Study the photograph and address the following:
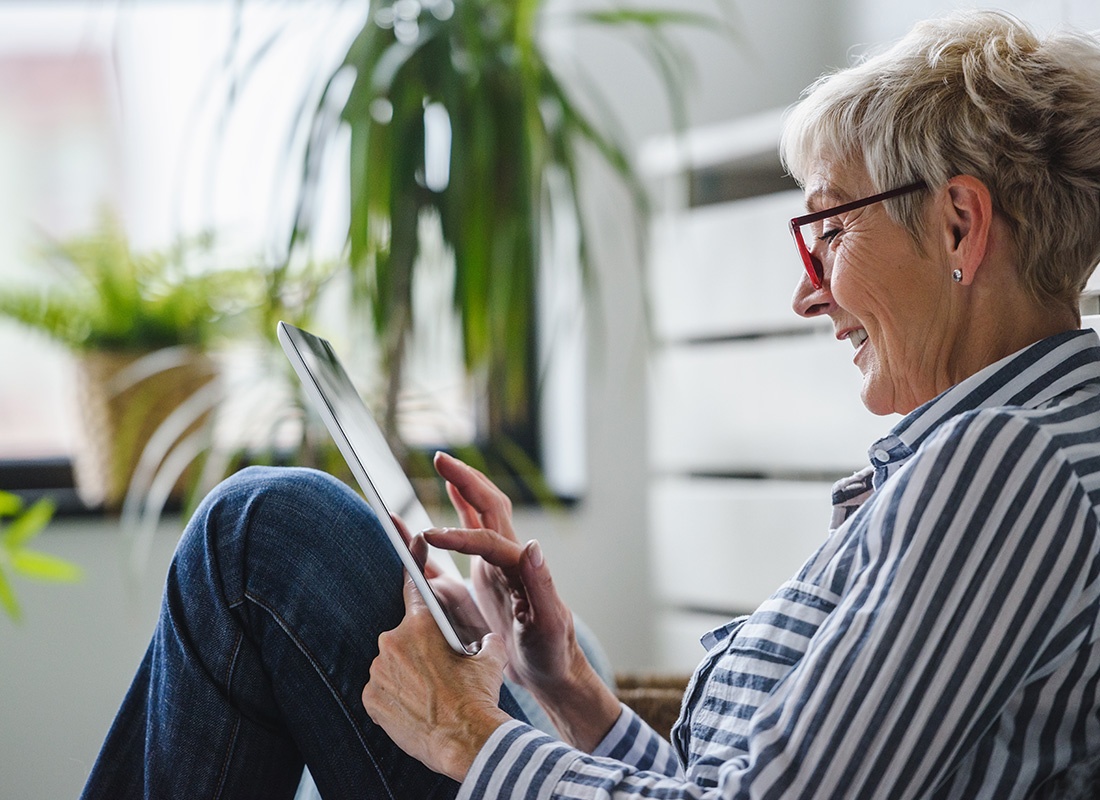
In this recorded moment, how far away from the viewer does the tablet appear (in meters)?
0.90

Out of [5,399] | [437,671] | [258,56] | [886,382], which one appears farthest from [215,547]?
[5,399]

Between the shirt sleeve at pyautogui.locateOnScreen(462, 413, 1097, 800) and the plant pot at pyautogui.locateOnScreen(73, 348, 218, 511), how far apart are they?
164 centimetres

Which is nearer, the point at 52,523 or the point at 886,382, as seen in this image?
the point at 886,382

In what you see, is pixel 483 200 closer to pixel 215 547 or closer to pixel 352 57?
pixel 352 57

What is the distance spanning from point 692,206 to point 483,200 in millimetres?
589

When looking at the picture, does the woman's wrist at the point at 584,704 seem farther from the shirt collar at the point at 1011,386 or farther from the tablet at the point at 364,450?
the shirt collar at the point at 1011,386

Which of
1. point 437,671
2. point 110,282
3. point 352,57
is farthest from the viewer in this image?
point 110,282

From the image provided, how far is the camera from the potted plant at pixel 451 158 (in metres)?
1.87

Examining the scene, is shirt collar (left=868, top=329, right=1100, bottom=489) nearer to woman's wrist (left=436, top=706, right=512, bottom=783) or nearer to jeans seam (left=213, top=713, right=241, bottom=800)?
woman's wrist (left=436, top=706, right=512, bottom=783)

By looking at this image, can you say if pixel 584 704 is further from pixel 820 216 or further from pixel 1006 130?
pixel 1006 130

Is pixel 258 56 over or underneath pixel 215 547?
over

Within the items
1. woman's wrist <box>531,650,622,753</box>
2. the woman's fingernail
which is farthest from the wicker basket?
the woman's fingernail

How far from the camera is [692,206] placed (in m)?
2.33

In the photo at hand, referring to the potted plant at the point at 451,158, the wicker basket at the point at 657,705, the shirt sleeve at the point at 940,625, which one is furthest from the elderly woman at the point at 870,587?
the potted plant at the point at 451,158
